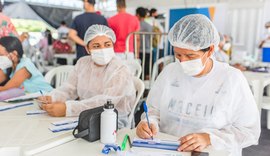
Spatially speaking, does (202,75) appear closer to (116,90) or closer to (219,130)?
(219,130)

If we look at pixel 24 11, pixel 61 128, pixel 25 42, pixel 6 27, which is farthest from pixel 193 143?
pixel 24 11

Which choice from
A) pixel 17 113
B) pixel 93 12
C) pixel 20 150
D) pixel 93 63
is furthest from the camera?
pixel 93 12

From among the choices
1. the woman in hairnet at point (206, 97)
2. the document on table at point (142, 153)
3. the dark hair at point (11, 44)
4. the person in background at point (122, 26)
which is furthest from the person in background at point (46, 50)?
the document on table at point (142, 153)

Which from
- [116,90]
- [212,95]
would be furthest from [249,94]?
[116,90]

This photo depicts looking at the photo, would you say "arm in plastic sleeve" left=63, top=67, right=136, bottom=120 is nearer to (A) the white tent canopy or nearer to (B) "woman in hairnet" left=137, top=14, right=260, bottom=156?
(B) "woman in hairnet" left=137, top=14, right=260, bottom=156

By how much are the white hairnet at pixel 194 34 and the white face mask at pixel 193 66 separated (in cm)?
6

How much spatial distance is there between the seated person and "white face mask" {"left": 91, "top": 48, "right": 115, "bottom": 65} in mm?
585

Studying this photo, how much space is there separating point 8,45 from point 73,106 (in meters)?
1.01

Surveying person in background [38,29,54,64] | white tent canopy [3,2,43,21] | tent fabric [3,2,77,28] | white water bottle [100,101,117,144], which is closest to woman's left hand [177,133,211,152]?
white water bottle [100,101,117,144]

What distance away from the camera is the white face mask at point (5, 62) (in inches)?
78.9

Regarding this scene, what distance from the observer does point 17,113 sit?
1.39 m

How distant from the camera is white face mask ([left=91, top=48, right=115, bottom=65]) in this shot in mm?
1695

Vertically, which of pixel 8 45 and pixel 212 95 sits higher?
pixel 8 45

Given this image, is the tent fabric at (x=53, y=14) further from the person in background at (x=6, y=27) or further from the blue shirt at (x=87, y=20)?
the person in background at (x=6, y=27)
